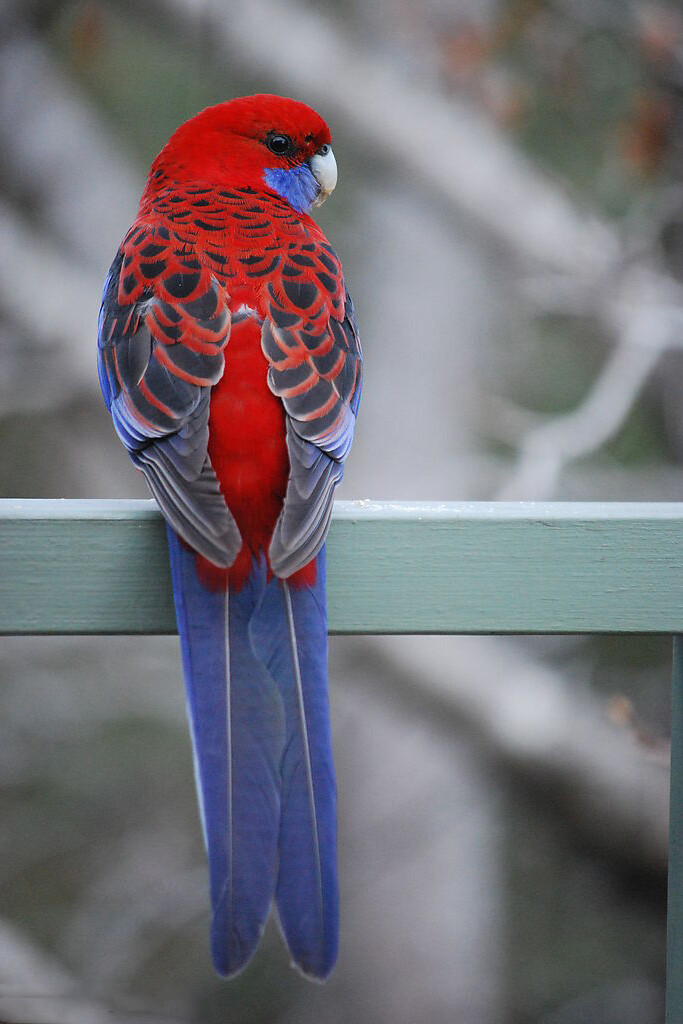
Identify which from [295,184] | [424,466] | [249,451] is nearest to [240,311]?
[249,451]

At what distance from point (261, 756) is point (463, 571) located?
1.00 ft

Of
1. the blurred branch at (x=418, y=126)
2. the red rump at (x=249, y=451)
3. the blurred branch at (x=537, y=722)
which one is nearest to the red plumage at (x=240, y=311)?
the red rump at (x=249, y=451)

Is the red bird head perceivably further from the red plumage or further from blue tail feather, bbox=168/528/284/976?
blue tail feather, bbox=168/528/284/976

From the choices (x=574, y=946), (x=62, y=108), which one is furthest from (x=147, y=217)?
(x=574, y=946)

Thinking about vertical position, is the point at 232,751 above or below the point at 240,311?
below

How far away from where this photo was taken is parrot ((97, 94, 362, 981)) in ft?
3.71

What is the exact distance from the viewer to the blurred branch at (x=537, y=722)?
3.62 m

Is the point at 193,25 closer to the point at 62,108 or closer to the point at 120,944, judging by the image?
the point at 62,108

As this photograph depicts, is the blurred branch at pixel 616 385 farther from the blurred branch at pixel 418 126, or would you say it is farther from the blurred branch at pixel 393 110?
the blurred branch at pixel 393 110

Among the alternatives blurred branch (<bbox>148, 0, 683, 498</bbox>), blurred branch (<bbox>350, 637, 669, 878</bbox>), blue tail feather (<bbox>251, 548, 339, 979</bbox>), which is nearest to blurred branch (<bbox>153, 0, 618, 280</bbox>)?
blurred branch (<bbox>148, 0, 683, 498</bbox>)

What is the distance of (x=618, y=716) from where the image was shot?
2.31 metres

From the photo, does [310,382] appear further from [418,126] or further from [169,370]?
[418,126]

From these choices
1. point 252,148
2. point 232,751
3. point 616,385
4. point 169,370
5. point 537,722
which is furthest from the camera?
point 537,722

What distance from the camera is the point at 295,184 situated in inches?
81.0
